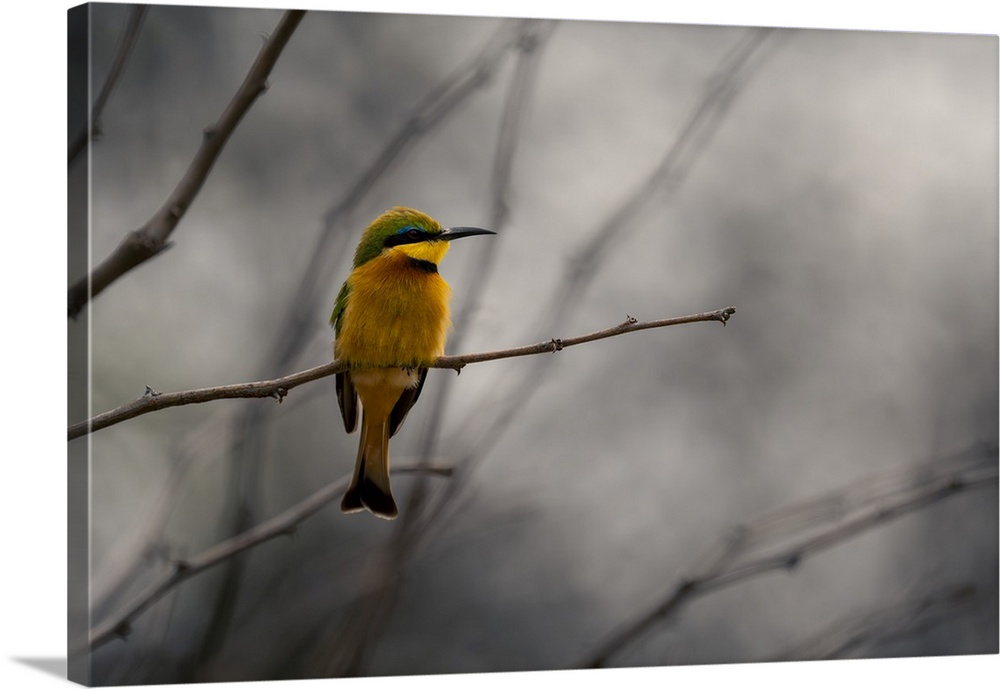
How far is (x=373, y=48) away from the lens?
302 centimetres

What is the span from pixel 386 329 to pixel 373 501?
1.45ft

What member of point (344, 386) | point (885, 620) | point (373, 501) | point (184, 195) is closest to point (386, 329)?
point (344, 386)

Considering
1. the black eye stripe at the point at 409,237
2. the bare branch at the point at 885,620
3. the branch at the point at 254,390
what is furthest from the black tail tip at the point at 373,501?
the bare branch at the point at 885,620

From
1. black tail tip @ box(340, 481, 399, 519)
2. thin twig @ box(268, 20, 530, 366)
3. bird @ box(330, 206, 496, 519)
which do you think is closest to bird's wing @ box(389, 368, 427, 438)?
bird @ box(330, 206, 496, 519)

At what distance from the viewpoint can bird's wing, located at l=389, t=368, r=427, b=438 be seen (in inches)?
113

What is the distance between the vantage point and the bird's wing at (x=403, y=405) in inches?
113

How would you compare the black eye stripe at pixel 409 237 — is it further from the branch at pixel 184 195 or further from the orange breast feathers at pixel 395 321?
the branch at pixel 184 195

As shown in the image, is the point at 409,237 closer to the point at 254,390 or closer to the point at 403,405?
the point at 403,405

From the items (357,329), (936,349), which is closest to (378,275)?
(357,329)

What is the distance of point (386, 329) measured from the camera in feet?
8.86

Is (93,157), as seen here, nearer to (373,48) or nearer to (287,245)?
(287,245)

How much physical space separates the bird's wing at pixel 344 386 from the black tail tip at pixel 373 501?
6.3 inches

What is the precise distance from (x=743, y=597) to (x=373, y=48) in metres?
1.76

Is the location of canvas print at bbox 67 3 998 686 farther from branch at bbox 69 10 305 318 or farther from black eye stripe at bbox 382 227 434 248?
→ branch at bbox 69 10 305 318
